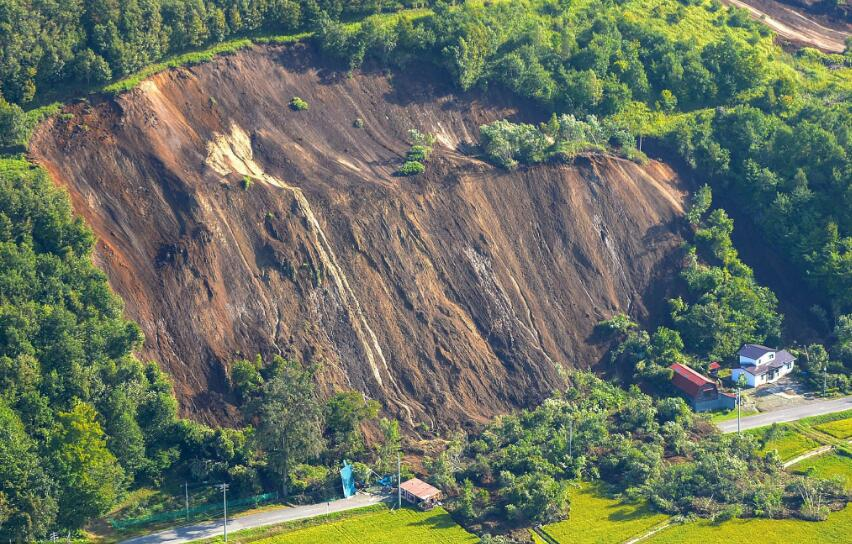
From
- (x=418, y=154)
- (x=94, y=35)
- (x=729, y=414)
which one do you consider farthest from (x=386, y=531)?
(x=94, y=35)

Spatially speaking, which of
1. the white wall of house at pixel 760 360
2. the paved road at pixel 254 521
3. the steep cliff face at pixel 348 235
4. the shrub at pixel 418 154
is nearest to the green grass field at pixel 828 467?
the white wall of house at pixel 760 360

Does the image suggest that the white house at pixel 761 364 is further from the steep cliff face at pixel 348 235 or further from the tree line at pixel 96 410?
the tree line at pixel 96 410

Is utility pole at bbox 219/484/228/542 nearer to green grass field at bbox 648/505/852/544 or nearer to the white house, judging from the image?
green grass field at bbox 648/505/852/544

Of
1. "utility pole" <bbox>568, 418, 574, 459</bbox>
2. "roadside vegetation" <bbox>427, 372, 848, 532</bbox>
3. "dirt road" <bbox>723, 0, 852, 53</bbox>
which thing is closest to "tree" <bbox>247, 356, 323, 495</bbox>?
"roadside vegetation" <bbox>427, 372, 848, 532</bbox>

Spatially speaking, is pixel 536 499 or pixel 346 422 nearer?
pixel 536 499

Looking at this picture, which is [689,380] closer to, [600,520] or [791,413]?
[791,413]

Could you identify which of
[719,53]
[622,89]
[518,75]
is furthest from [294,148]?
[719,53]

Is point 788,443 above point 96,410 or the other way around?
the other way around
